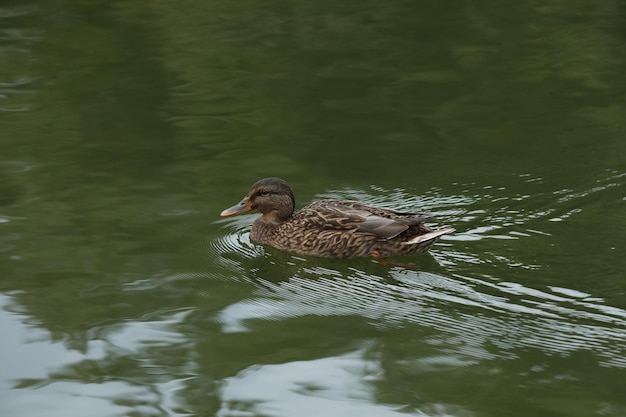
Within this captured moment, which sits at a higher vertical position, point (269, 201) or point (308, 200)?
point (269, 201)

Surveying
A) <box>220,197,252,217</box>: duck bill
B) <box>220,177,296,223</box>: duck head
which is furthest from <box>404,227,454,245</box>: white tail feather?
<box>220,197,252,217</box>: duck bill

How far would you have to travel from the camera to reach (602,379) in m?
6.38

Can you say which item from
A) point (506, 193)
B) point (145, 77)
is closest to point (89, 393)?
point (506, 193)

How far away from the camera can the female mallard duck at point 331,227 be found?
28.2ft

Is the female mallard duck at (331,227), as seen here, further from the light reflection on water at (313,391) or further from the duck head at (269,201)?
the light reflection on water at (313,391)

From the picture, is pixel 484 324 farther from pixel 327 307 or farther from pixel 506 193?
pixel 506 193

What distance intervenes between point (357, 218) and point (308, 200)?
1110mm

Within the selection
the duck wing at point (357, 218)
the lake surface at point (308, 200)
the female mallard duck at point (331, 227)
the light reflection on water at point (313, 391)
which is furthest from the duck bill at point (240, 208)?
the light reflection on water at point (313, 391)

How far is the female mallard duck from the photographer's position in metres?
8.59

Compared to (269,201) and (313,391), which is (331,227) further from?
(313,391)

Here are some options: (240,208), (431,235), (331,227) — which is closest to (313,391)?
(431,235)

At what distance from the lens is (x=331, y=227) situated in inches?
346

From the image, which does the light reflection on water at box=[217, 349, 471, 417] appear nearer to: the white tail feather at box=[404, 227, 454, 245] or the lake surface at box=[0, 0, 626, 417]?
the lake surface at box=[0, 0, 626, 417]

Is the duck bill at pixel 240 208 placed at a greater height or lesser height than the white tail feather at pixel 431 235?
greater
